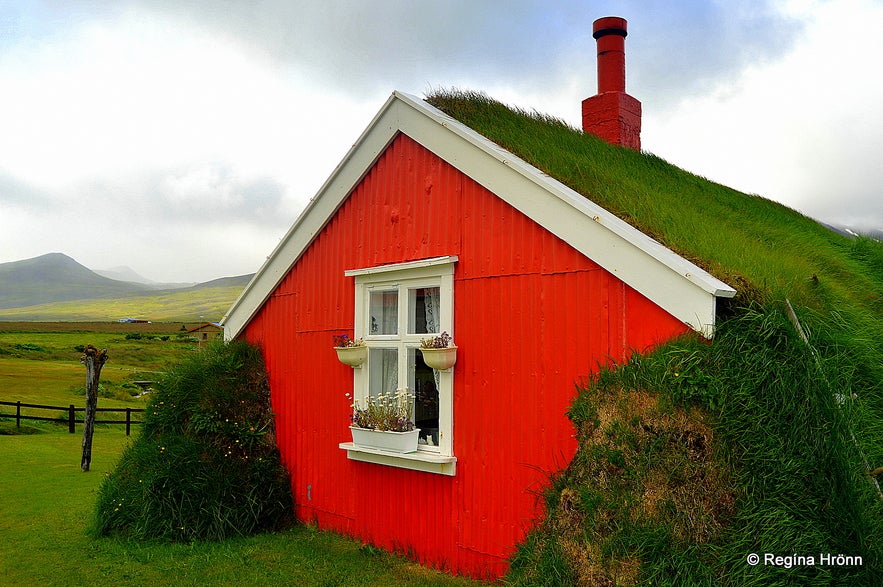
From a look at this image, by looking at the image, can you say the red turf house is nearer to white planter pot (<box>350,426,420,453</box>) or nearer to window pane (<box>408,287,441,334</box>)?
window pane (<box>408,287,441,334</box>)

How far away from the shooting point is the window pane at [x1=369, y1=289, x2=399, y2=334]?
21.9 ft

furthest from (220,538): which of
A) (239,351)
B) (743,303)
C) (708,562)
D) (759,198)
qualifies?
(759,198)

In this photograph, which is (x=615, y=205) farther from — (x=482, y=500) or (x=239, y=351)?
(x=239, y=351)

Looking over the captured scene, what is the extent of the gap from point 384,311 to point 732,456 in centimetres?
394

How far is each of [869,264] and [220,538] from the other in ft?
28.4

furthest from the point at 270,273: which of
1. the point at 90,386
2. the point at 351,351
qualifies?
the point at 90,386

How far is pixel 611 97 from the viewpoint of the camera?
30.9 feet

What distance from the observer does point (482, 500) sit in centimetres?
551

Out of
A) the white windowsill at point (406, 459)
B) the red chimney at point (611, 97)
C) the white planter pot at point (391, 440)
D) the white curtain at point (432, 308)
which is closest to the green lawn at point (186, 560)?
the white windowsill at point (406, 459)

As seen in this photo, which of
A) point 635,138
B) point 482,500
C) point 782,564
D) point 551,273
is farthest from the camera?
point 635,138

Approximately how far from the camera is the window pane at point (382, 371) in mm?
6586

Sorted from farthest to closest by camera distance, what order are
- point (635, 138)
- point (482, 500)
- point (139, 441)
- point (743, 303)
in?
1. point (635, 138)
2. point (139, 441)
3. point (482, 500)
4. point (743, 303)

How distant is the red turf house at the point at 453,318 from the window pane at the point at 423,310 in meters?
0.02

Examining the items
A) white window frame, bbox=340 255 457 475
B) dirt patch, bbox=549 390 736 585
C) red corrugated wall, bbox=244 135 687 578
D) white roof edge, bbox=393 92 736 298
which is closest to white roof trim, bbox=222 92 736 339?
white roof edge, bbox=393 92 736 298
